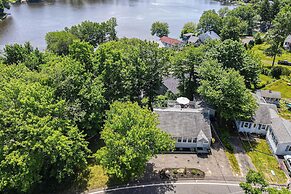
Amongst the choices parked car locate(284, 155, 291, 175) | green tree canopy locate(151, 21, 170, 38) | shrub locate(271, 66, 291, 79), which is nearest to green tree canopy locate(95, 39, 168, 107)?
parked car locate(284, 155, 291, 175)

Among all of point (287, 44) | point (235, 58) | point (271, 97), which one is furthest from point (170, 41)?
point (271, 97)

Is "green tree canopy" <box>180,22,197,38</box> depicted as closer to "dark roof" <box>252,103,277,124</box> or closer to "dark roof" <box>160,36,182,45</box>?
"dark roof" <box>160,36,182,45</box>

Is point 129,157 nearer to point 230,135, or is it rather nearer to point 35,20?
point 230,135

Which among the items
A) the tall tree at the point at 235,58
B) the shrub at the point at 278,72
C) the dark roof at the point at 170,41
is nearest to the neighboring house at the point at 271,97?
the tall tree at the point at 235,58

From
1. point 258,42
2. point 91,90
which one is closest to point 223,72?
point 91,90

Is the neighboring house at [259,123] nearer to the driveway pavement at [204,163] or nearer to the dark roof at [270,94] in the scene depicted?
the driveway pavement at [204,163]

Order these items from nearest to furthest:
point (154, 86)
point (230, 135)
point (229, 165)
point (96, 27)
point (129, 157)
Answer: point (129, 157) → point (229, 165) → point (230, 135) → point (154, 86) → point (96, 27)

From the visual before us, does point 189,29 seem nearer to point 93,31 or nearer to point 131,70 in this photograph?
point 93,31
